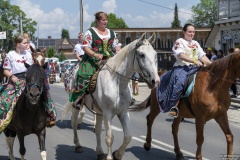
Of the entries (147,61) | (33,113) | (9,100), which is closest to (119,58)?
(147,61)

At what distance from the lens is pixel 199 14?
4090 inches

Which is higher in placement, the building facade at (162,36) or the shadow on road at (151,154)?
the building facade at (162,36)

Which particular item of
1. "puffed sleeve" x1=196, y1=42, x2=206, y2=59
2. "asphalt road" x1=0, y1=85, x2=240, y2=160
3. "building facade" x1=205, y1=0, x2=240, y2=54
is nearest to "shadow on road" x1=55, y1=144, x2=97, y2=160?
"asphalt road" x1=0, y1=85, x2=240, y2=160

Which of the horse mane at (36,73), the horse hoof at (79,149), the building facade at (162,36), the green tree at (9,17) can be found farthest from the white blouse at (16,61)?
the green tree at (9,17)

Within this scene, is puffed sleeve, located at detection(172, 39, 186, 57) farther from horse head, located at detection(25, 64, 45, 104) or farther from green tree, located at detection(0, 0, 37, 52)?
green tree, located at detection(0, 0, 37, 52)

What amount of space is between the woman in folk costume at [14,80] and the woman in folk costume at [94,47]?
37.0 inches

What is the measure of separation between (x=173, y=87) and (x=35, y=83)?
2.63m

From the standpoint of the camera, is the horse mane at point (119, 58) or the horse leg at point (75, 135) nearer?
the horse mane at point (119, 58)

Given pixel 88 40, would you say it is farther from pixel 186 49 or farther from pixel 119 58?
pixel 186 49

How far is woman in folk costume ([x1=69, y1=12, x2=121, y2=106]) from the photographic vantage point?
305 inches

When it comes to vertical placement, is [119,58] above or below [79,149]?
above

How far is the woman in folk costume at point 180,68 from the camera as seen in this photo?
775 centimetres

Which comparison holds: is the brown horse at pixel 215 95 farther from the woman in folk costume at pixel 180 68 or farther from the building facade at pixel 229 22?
the building facade at pixel 229 22

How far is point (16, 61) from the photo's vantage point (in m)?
7.32
